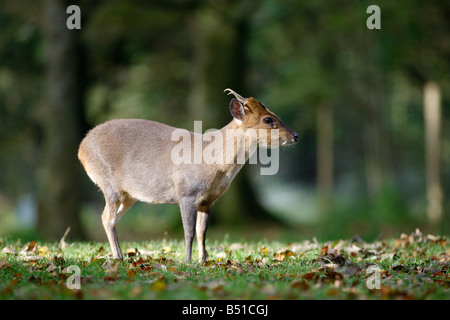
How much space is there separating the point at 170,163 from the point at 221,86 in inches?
333

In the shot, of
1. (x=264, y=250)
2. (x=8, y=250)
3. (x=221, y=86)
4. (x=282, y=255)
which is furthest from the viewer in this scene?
(x=221, y=86)

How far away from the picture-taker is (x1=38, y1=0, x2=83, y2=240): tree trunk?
1298 cm

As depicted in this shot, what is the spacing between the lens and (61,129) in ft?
43.3

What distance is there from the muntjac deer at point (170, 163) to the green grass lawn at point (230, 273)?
536 mm

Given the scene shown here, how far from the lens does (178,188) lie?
708cm

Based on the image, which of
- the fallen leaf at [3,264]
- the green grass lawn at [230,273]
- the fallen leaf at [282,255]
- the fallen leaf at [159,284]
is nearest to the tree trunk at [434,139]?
the green grass lawn at [230,273]

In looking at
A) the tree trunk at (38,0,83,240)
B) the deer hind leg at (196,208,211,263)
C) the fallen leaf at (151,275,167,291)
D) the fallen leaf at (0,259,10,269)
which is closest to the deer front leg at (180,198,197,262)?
the deer hind leg at (196,208,211,263)

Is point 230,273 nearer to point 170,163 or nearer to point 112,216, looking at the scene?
point 170,163

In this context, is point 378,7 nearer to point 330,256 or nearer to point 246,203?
point 246,203

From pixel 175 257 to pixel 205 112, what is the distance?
822 cm

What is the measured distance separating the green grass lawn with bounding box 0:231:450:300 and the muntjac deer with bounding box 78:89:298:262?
536 millimetres

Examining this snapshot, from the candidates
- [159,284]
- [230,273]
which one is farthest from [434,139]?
[159,284]

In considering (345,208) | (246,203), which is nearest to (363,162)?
(345,208)

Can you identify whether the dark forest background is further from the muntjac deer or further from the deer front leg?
the deer front leg
